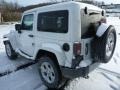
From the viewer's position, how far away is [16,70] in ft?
18.7

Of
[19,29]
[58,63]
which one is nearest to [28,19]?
[19,29]

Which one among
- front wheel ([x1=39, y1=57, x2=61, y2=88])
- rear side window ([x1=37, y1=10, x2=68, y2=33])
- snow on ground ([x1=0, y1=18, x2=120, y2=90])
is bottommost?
snow on ground ([x1=0, y1=18, x2=120, y2=90])

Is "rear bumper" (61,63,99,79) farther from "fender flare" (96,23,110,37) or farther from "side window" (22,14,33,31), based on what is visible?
"side window" (22,14,33,31)

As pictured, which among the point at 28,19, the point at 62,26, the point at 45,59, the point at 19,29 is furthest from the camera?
the point at 19,29

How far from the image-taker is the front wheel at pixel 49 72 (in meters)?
4.21

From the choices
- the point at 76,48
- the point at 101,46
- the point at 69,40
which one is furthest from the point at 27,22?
the point at 101,46

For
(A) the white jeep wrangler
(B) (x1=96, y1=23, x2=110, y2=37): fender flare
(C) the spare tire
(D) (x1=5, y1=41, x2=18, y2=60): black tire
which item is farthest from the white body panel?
(D) (x1=5, y1=41, x2=18, y2=60): black tire

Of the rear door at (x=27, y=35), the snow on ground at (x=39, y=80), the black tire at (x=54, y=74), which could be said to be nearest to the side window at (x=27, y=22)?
the rear door at (x=27, y=35)

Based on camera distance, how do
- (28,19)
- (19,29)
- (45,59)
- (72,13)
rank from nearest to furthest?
(72,13)
(45,59)
(28,19)
(19,29)

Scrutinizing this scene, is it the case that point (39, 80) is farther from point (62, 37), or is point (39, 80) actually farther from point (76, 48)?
point (76, 48)

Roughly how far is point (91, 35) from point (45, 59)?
4.17 feet

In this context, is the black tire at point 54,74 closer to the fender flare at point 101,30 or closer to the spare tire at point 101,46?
the spare tire at point 101,46

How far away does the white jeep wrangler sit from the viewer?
378cm

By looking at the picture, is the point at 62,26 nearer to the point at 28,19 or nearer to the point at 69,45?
the point at 69,45
